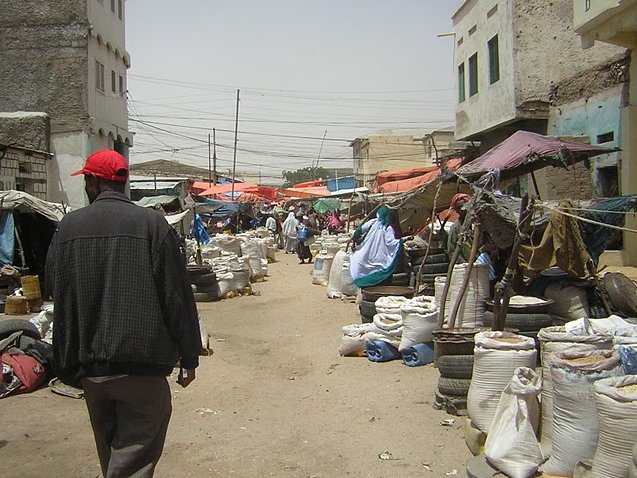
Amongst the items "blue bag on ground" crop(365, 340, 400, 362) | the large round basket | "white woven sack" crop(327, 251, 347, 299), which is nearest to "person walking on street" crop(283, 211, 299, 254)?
"white woven sack" crop(327, 251, 347, 299)

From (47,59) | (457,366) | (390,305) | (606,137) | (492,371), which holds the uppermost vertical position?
(47,59)

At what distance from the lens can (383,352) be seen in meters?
8.20

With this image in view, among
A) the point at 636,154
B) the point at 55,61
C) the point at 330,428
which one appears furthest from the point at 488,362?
the point at 55,61

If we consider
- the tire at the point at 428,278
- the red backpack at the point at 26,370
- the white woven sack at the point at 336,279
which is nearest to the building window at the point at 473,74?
the white woven sack at the point at 336,279

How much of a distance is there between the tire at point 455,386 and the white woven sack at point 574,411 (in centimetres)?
176

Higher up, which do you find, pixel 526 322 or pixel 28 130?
pixel 28 130

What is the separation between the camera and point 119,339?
10.2 feet

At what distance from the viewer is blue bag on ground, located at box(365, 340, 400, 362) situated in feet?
26.9

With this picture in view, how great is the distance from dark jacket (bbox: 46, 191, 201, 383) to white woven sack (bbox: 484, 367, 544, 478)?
233cm

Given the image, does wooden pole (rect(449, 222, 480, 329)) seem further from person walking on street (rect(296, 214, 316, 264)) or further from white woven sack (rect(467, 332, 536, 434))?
person walking on street (rect(296, 214, 316, 264))

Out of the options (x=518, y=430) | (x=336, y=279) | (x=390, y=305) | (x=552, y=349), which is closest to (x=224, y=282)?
(x=336, y=279)

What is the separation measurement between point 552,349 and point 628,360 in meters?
0.55

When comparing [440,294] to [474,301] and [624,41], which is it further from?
[624,41]

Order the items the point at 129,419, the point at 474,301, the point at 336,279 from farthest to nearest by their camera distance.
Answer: the point at 336,279 < the point at 474,301 < the point at 129,419
